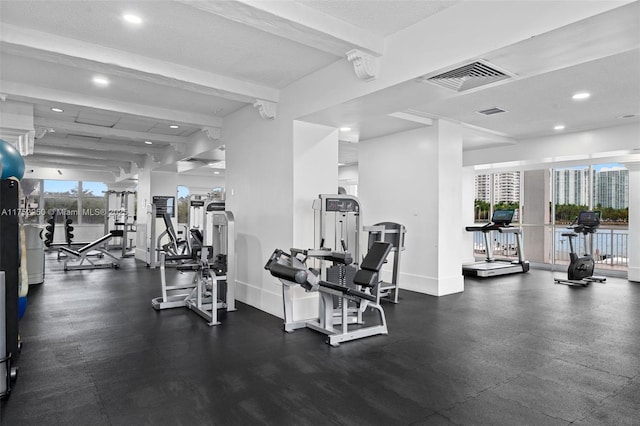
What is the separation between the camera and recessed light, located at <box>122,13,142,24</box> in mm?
3047

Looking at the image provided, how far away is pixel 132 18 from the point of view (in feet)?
10.1

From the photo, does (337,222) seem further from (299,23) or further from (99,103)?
(99,103)

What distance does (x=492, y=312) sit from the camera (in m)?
4.93

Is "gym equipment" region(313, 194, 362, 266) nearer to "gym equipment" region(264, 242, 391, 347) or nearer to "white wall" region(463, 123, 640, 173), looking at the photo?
"gym equipment" region(264, 242, 391, 347)

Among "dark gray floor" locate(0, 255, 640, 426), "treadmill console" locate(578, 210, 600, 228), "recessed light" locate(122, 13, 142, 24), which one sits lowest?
"dark gray floor" locate(0, 255, 640, 426)

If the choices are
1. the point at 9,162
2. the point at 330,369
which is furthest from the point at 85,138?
the point at 330,369

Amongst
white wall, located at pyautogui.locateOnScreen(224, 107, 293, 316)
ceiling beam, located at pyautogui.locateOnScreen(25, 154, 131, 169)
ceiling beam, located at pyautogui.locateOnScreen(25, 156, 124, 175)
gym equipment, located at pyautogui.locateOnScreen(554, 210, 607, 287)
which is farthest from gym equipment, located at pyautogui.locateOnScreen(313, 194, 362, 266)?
ceiling beam, located at pyautogui.locateOnScreen(25, 156, 124, 175)

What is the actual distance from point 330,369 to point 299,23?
8.63 feet

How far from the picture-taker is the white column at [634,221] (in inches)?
279

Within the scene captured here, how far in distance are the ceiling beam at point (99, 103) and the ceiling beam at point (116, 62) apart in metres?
1.46

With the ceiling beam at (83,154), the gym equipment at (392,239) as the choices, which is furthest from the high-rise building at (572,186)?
the ceiling beam at (83,154)

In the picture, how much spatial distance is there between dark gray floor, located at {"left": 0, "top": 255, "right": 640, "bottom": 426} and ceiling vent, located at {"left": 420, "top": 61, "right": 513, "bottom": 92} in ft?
7.71

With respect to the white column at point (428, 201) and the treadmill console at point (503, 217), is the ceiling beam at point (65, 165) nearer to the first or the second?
the white column at point (428, 201)

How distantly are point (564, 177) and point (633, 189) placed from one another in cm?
249
